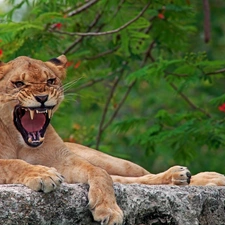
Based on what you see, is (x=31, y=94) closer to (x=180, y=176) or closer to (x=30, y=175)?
(x=30, y=175)

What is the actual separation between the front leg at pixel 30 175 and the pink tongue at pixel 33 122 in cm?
37

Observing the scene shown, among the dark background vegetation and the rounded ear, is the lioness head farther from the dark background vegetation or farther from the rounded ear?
the dark background vegetation

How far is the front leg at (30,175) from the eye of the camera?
4.80 metres

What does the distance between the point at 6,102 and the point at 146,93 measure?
8.27m

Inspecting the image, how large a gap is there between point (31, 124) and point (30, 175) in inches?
27.9

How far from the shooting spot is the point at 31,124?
18.4ft

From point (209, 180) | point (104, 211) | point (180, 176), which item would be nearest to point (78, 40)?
point (209, 180)

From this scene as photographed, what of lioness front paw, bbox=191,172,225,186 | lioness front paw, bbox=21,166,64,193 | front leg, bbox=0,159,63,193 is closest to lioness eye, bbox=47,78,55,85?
front leg, bbox=0,159,63,193

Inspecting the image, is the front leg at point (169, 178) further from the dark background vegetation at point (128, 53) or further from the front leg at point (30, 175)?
the dark background vegetation at point (128, 53)

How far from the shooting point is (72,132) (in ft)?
33.5

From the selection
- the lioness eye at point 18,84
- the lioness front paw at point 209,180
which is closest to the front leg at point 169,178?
the lioness front paw at point 209,180

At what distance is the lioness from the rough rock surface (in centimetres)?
11

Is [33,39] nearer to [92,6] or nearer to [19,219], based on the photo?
[92,6]

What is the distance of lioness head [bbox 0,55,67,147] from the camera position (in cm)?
544
